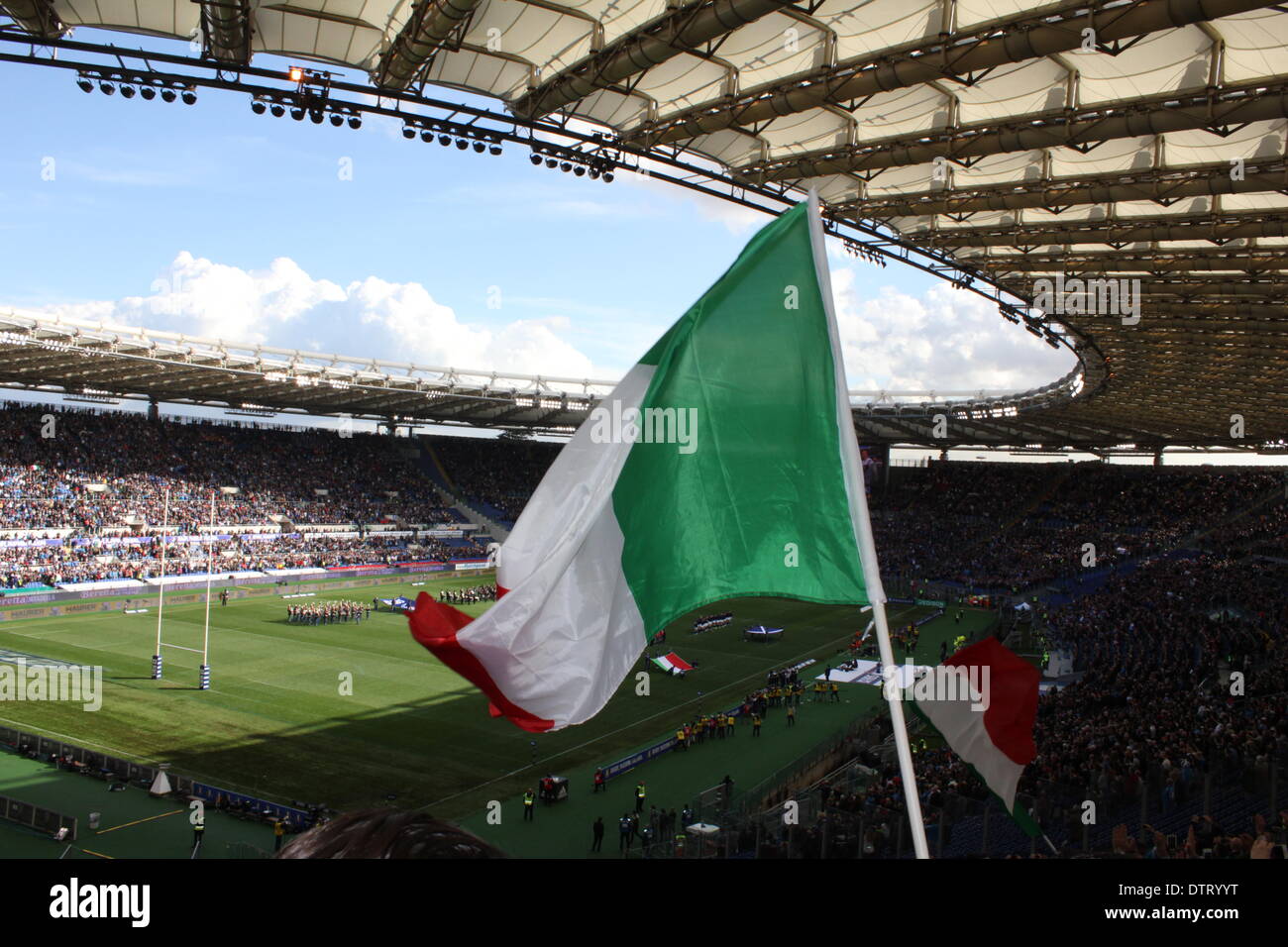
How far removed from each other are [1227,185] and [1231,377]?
77.9 feet

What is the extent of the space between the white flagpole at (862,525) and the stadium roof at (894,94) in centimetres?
855

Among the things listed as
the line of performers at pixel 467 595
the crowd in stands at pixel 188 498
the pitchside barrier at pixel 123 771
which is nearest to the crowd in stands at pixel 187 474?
the crowd in stands at pixel 188 498

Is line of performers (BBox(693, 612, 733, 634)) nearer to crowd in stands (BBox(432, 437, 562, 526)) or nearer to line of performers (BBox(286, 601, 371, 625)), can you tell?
line of performers (BBox(286, 601, 371, 625))

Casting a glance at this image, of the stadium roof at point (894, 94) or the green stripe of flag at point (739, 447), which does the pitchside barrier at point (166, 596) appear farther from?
the green stripe of flag at point (739, 447)

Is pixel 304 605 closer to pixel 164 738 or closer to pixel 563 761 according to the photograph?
pixel 164 738

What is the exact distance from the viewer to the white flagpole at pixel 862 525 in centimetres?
419

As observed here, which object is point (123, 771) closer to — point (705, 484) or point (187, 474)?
point (705, 484)

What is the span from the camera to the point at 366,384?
59.3 m
